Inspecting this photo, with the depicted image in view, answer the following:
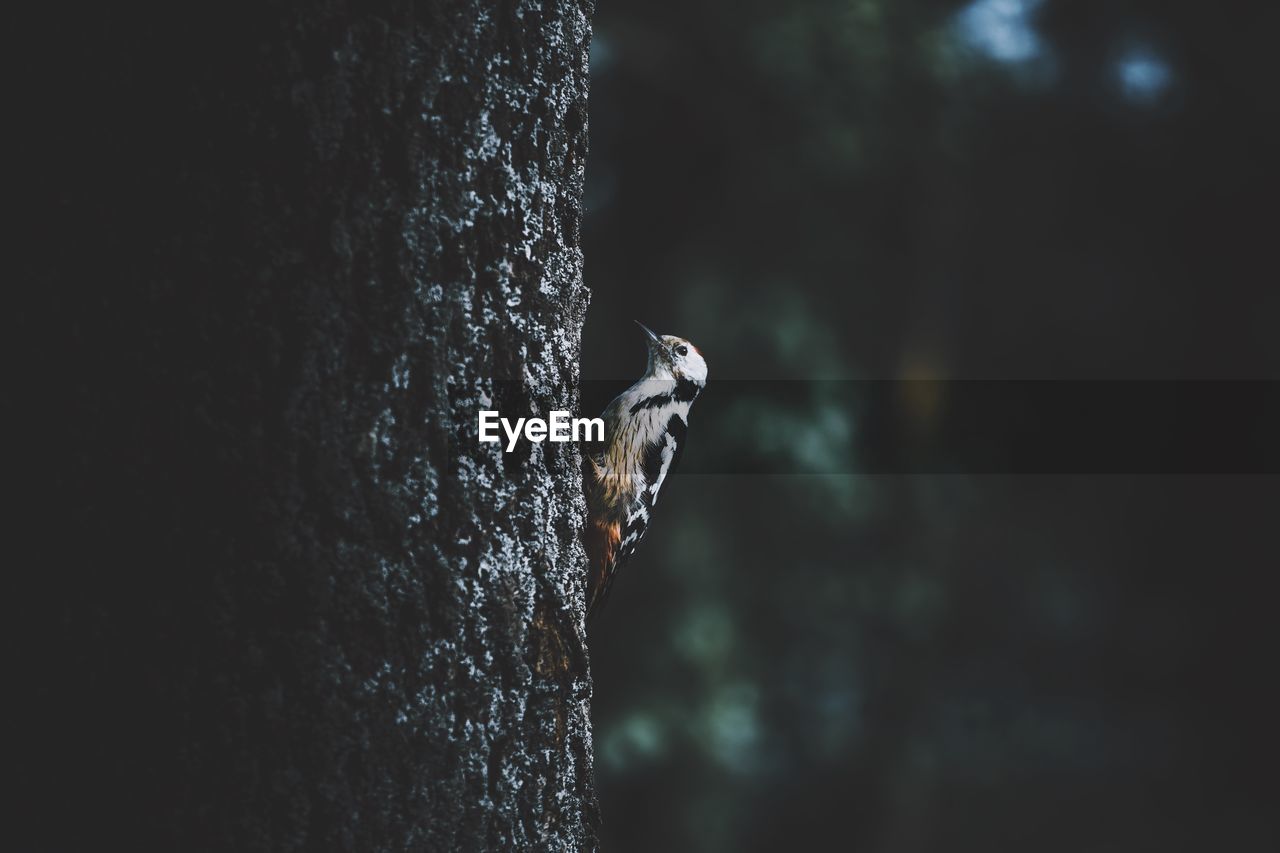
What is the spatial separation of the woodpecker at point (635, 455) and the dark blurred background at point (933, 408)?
75cm

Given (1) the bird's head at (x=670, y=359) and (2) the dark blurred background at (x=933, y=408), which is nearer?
(1) the bird's head at (x=670, y=359)

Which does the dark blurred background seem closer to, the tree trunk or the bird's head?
the bird's head

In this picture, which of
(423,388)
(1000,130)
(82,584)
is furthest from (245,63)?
(1000,130)

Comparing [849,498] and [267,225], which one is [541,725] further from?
[849,498]

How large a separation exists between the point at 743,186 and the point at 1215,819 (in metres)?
3.99

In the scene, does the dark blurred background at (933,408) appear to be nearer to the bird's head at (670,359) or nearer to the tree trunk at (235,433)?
the bird's head at (670,359)

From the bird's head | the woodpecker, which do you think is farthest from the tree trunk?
the bird's head

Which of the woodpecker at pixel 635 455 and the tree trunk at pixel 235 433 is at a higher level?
the woodpecker at pixel 635 455

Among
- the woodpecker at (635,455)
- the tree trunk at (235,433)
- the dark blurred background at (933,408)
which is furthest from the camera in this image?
the dark blurred background at (933,408)

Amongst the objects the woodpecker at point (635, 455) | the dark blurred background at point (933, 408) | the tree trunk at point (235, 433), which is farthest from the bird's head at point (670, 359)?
the tree trunk at point (235, 433)

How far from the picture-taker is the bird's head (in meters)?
2.58

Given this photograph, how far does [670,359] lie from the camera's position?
258 centimetres

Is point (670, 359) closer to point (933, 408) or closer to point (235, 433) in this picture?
point (933, 408)

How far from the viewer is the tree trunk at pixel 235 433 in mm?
727
